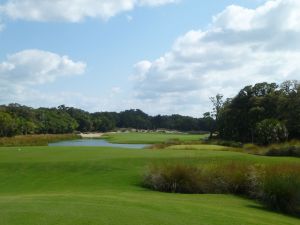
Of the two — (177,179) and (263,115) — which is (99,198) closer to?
(177,179)

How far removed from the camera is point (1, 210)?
36.1ft

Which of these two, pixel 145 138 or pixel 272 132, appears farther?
pixel 145 138

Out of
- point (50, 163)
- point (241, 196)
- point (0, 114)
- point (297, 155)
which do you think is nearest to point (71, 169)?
point (50, 163)

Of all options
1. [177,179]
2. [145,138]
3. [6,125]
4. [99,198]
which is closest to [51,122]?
[145,138]

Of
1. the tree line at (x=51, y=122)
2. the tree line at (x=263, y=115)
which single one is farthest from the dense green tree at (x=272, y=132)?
the tree line at (x=51, y=122)

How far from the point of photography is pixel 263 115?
7331 cm

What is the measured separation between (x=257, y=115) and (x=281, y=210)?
195 feet

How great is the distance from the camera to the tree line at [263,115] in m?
60.7

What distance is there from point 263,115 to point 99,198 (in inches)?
2458

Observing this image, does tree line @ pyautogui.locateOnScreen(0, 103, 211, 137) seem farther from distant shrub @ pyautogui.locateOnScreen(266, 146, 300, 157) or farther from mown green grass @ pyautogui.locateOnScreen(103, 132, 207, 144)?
distant shrub @ pyautogui.locateOnScreen(266, 146, 300, 157)

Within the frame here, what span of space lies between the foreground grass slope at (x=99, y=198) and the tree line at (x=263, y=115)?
108 ft

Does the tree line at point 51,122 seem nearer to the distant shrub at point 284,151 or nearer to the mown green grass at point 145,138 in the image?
the mown green grass at point 145,138

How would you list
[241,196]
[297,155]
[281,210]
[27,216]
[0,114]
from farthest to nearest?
[0,114] → [297,155] → [241,196] → [281,210] → [27,216]

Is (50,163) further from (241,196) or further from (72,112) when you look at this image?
(72,112)
